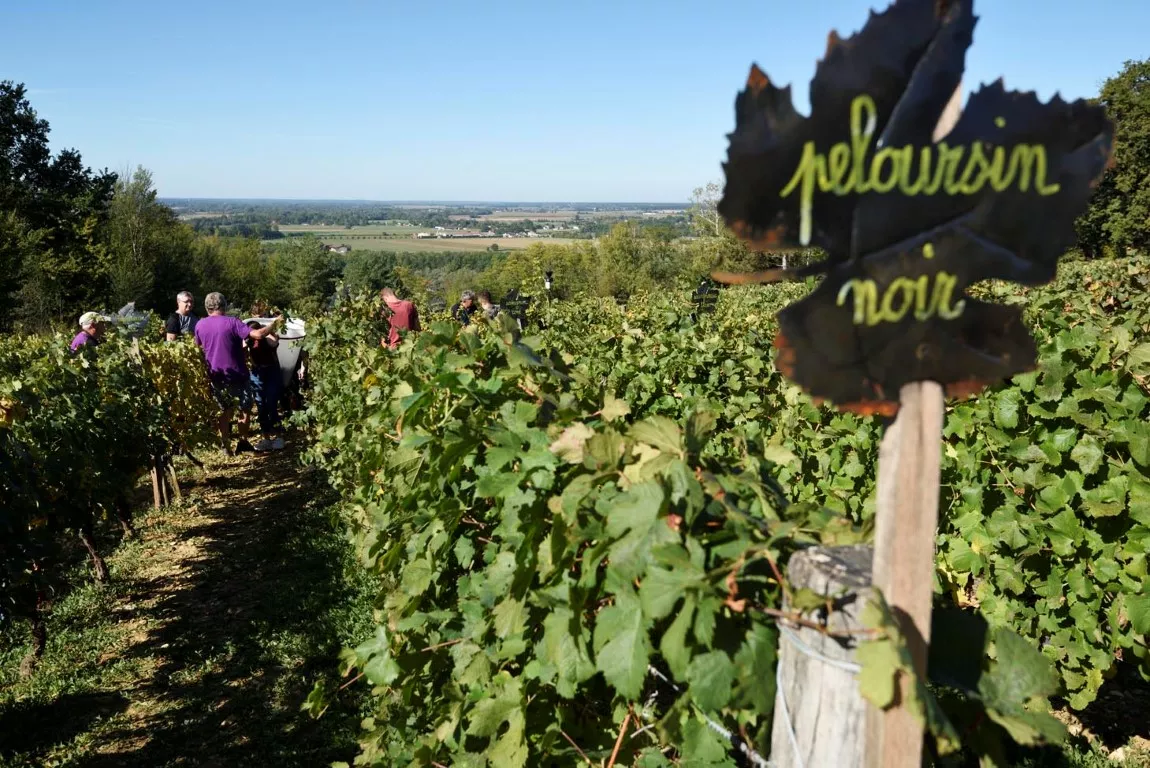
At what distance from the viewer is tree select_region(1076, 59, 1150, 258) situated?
135ft

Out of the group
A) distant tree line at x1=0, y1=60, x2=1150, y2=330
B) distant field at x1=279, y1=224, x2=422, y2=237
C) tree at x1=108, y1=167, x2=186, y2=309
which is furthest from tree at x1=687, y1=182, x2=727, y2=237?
distant field at x1=279, y1=224, x2=422, y2=237

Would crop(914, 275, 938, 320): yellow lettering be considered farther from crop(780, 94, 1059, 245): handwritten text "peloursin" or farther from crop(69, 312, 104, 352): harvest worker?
crop(69, 312, 104, 352): harvest worker

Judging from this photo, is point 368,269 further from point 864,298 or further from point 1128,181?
point 864,298

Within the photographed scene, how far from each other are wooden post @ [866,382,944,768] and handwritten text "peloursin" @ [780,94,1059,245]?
0.24m

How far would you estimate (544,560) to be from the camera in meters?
1.62

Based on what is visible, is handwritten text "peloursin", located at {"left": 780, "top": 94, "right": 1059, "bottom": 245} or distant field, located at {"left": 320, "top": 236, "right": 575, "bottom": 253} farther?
distant field, located at {"left": 320, "top": 236, "right": 575, "bottom": 253}

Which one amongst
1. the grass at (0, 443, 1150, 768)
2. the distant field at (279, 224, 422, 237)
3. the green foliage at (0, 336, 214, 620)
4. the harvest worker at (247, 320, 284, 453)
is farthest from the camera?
the distant field at (279, 224, 422, 237)

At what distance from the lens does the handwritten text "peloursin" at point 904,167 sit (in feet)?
3.15

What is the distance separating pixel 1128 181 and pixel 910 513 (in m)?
49.8

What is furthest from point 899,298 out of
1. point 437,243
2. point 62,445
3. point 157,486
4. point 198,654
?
point 437,243

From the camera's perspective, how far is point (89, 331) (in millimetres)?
6793

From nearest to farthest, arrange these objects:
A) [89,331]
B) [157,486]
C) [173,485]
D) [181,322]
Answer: [89,331] < [157,486] < [173,485] < [181,322]

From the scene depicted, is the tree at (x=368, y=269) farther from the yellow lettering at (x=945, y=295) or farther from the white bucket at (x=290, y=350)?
the yellow lettering at (x=945, y=295)

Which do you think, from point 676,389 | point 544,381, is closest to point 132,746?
point 544,381
